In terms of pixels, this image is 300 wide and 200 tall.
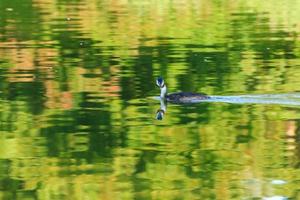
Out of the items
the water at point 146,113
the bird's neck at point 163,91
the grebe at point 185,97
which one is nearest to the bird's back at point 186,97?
the grebe at point 185,97

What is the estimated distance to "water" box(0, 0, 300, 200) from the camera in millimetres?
13750

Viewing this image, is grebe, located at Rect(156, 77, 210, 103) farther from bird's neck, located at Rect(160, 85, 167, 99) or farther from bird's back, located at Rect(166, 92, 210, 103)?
bird's neck, located at Rect(160, 85, 167, 99)

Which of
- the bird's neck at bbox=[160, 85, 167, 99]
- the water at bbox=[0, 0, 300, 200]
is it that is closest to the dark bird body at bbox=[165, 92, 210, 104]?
the water at bbox=[0, 0, 300, 200]

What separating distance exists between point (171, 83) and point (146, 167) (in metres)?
8.90

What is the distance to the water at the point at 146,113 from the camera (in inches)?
541

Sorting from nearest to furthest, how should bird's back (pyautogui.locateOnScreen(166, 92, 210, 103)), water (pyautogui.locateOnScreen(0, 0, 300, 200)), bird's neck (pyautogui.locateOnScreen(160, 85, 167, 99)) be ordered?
1. water (pyautogui.locateOnScreen(0, 0, 300, 200))
2. bird's back (pyautogui.locateOnScreen(166, 92, 210, 103))
3. bird's neck (pyautogui.locateOnScreen(160, 85, 167, 99))

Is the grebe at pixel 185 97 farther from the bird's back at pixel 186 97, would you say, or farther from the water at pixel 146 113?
the water at pixel 146 113

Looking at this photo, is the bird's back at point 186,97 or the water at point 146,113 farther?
the bird's back at point 186,97

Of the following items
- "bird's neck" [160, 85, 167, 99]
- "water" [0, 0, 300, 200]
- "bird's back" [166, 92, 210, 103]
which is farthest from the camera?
"bird's neck" [160, 85, 167, 99]

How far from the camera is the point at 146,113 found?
1906 centimetres

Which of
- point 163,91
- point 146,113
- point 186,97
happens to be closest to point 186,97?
point 186,97

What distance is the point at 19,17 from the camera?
1618 inches

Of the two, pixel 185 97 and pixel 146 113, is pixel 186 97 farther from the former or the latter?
pixel 146 113

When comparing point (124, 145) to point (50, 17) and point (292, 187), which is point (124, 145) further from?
point (50, 17)
